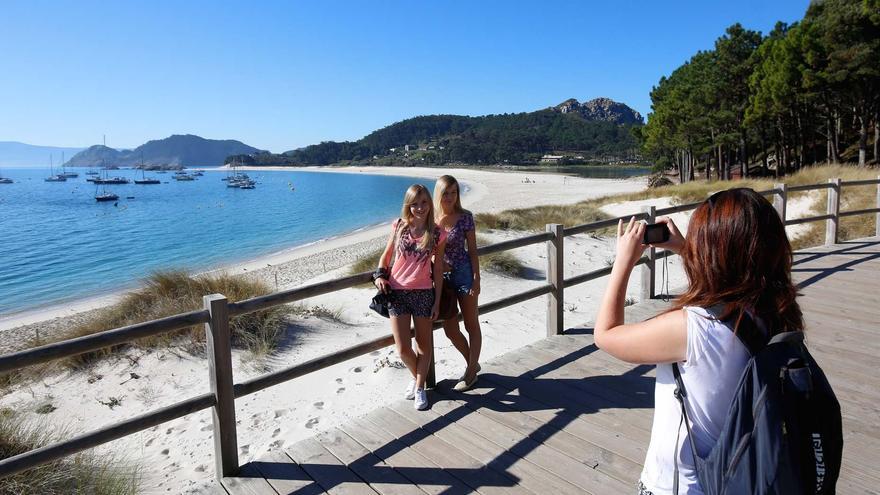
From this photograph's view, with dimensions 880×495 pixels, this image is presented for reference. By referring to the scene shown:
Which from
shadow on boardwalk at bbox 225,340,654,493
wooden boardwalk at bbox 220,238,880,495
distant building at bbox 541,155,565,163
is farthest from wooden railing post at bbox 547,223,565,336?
distant building at bbox 541,155,565,163

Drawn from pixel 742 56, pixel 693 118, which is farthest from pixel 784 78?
pixel 693 118

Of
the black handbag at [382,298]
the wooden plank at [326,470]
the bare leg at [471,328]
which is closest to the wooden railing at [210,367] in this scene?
the black handbag at [382,298]

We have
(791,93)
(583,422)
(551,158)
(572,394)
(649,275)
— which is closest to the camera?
(583,422)

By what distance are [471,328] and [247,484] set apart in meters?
1.74

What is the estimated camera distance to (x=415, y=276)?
367 centimetres

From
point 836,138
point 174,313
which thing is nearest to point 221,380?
point 174,313

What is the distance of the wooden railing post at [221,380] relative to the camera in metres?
3.11

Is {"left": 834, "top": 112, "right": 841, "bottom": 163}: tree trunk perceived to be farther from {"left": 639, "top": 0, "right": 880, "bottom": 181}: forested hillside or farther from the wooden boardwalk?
the wooden boardwalk

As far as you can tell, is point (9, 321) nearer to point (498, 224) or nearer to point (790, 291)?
point (498, 224)

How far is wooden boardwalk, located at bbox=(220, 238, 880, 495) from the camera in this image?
119 inches

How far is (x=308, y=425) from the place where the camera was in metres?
5.12

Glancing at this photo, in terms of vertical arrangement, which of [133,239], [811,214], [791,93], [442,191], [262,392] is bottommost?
[133,239]

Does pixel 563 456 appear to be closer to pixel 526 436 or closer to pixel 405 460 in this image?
pixel 526 436

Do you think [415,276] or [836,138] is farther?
[836,138]
